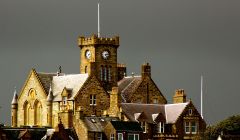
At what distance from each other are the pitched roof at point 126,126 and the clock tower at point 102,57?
15378mm

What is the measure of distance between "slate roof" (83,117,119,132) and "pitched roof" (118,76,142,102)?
11.4m

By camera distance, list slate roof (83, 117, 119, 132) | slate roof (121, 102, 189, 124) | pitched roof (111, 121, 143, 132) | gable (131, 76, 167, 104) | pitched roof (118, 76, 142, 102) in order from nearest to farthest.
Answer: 1. pitched roof (111, 121, 143, 132)
2. slate roof (83, 117, 119, 132)
3. slate roof (121, 102, 189, 124)
4. pitched roof (118, 76, 142, 102)
5. gable (131, 76, 167, 104)

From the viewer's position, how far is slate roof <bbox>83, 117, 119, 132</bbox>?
151 meters

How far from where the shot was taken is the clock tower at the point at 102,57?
6629 inches

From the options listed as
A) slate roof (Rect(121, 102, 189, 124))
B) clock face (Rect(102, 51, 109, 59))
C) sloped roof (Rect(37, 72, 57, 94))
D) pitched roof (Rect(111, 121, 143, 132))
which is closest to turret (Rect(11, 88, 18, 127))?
sloped roof (Rect(37, 72, 57, 94))

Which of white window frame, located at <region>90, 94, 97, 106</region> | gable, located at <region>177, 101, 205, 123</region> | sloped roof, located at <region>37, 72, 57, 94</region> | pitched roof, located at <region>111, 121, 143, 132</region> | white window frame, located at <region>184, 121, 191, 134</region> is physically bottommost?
pitched roof, located at <region>111, 121, 143, 132</region>

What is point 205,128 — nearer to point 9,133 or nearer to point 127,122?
point 127,122

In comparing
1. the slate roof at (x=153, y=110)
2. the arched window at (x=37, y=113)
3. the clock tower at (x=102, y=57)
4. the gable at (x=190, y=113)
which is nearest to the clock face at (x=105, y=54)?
the clock tower at (x=102, y=57)

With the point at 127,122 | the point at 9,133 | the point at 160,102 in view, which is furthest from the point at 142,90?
the point at 9,133

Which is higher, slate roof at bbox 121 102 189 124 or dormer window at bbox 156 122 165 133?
slate roof at bbox 121 102 189 124

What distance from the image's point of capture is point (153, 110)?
6368 inches

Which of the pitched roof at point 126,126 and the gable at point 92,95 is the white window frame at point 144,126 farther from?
the gable at point 92,95

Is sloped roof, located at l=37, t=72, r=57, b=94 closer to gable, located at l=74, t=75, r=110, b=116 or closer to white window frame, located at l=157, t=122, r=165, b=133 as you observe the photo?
gable, located at l=74, t=75, r=110, b=116

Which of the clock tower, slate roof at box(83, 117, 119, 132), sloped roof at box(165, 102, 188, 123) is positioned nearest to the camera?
slate roof at box(83, 117, 119, 132)
